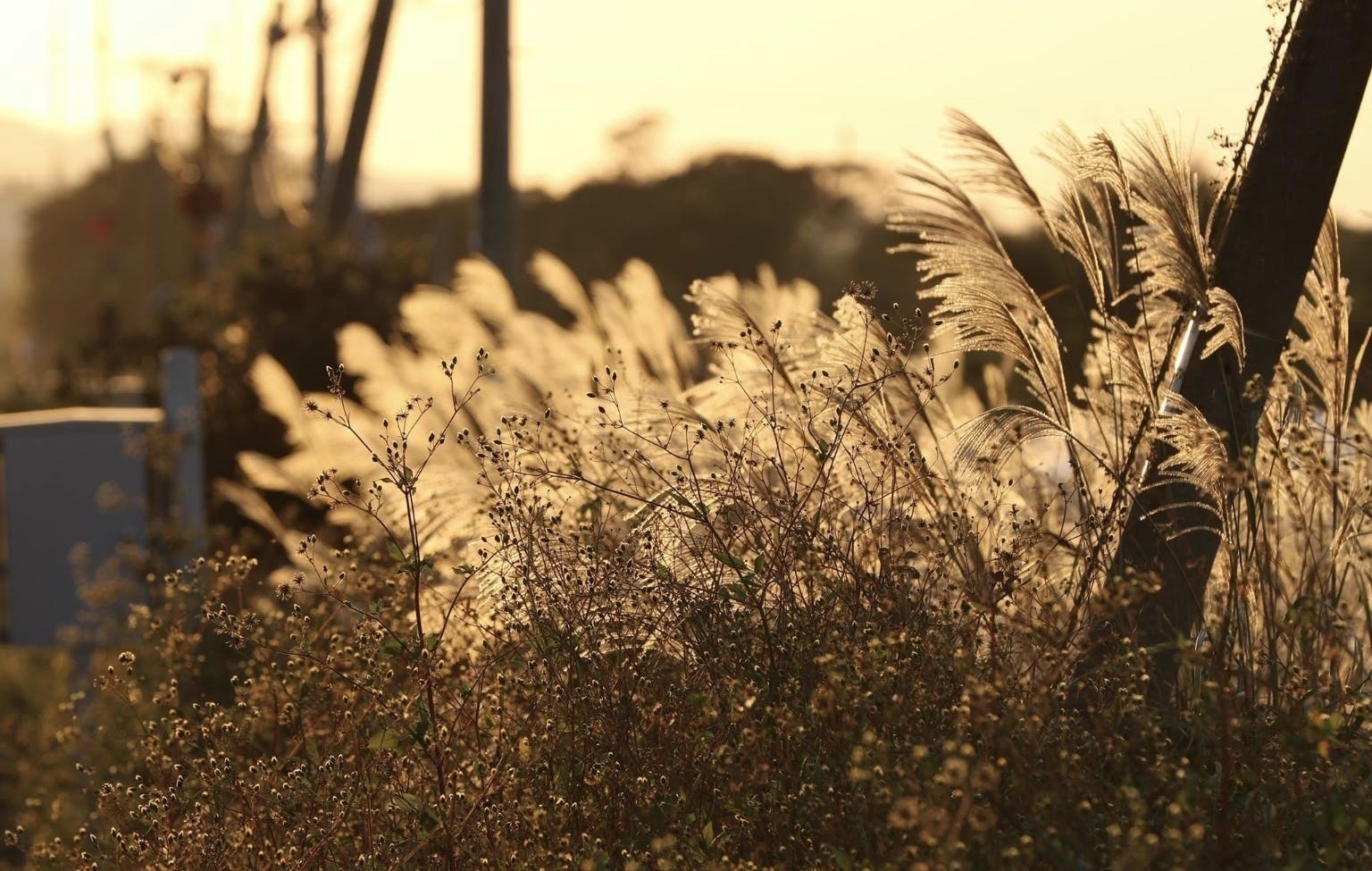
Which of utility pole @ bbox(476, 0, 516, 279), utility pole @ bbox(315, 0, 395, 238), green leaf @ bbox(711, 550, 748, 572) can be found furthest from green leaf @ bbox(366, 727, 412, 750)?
utility pole @ bbox(315, 0, 395, 238)

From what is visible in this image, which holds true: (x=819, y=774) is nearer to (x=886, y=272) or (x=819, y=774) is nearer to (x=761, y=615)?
(x=761, y=615)

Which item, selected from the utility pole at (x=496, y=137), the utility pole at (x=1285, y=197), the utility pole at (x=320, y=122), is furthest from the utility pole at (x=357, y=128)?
the utility pole at (x=1285, y=197)

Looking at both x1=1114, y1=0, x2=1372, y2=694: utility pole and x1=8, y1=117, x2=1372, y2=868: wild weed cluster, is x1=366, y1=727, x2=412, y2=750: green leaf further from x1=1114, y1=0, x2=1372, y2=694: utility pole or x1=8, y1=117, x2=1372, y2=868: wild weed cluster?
x1=1114, y1=0, x2=1372, y2=694: utility pole

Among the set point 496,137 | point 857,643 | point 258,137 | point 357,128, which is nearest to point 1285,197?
point 857,643

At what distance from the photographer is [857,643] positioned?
4.07 m

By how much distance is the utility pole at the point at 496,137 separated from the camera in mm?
12703

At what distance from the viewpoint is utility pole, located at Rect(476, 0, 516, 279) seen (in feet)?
41.7

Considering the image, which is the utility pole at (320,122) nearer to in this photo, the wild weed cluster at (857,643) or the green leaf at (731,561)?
the wild weed cluster at (857,643)

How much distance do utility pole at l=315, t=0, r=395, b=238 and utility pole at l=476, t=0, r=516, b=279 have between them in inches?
153

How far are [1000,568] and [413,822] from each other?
51.0 inches

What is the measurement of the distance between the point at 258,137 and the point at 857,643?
96.6 feet

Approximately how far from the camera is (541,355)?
7805 mm

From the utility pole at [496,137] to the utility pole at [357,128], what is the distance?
3889 mm

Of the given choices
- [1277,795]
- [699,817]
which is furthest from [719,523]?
[1277,795]
